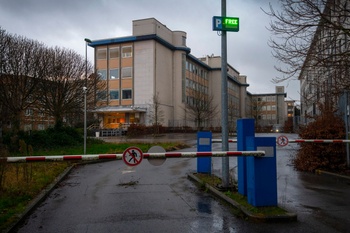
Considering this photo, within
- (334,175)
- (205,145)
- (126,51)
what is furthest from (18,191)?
(126,51)

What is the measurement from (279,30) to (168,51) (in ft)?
162

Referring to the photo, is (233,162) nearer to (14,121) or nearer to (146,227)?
(146,227)

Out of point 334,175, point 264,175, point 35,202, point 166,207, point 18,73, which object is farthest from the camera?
point 18,73

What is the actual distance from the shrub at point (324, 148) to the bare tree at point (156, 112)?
3833cm

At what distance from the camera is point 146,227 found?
572cm

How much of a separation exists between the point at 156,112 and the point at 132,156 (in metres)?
44.5

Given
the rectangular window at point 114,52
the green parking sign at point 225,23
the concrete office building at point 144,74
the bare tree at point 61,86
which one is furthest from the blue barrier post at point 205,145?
the rectangular window at point 114,52

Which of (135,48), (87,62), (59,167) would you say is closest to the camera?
(59,167)

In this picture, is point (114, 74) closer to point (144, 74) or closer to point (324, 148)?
point (144, 74)

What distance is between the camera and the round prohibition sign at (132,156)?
660 centimetres

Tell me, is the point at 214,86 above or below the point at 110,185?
above

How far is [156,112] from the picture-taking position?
51.1 m

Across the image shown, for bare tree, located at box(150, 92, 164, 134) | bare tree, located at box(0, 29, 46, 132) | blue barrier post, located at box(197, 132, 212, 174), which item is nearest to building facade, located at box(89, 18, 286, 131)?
bare tree, located at box(150, 92, 164, 134)

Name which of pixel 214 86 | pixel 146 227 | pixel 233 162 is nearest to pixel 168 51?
pixel 214 86
